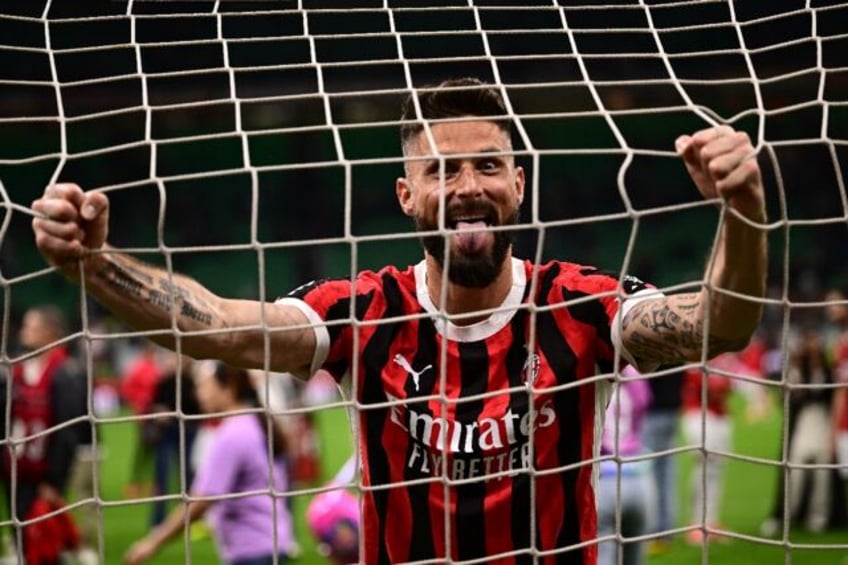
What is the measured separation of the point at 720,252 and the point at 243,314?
104 centimetres

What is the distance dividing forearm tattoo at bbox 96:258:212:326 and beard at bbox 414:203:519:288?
21.1 inches

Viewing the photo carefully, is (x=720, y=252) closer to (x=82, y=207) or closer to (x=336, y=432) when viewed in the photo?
(x=82, y=207)

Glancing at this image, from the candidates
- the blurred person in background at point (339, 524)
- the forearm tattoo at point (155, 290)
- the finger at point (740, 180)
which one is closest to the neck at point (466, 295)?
the forearm tattoo at point (155, 290)

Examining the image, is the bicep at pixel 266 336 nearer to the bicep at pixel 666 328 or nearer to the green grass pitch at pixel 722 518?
the bicep at pixel 666 328

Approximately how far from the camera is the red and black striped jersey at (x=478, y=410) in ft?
9.77

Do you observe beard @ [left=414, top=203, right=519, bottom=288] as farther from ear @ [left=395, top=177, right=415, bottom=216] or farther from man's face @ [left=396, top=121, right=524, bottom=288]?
ear @ [left=395, top=177, right=415, bottom=216]

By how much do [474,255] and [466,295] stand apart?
0.16 meters

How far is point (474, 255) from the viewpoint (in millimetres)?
2992

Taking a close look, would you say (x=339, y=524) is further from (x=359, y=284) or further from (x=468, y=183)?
(x=468, y=183)

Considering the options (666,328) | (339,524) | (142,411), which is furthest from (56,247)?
(142,411)

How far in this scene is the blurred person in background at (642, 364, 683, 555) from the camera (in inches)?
320

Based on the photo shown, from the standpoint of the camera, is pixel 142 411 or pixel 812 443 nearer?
pixel 812 443

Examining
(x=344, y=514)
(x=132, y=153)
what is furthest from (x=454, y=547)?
(x=132, y=153)

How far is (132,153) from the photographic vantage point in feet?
68.1
